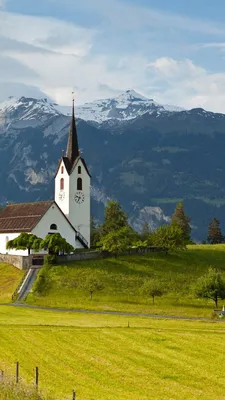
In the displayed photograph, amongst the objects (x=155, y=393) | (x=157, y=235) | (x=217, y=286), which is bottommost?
(x=155, y=393)

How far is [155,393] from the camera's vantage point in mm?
28672

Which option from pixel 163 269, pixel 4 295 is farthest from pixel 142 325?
pixel 163 269

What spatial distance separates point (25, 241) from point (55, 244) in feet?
19.6

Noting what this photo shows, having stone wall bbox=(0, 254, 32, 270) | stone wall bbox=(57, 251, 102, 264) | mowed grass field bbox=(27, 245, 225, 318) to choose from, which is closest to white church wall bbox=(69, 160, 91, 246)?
stone wall bbox=(57, 251, 102, 264)

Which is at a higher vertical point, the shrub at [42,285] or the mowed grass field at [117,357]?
the shrub at [42,285]

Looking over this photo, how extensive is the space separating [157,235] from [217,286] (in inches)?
1224

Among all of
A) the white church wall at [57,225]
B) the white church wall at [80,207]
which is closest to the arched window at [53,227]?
the white church wall at [57,225]

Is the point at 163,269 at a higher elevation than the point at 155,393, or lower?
higher

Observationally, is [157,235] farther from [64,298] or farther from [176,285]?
[64,298]

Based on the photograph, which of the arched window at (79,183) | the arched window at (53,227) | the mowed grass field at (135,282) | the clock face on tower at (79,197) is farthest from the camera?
the arched window at (79,183)

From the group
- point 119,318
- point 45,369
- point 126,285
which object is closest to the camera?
point 45,369

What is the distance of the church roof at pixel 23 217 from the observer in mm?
104250

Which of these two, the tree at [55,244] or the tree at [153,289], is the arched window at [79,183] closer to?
the tree at [55,244]

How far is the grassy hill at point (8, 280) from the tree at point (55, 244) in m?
6.10
